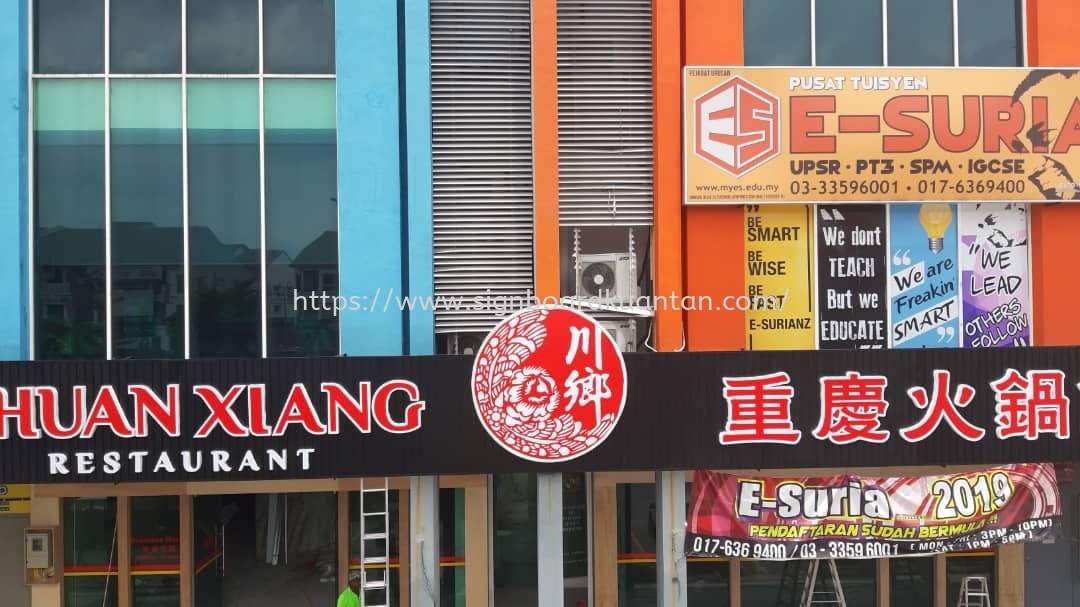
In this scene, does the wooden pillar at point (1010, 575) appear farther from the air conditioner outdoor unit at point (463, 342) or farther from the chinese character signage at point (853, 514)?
the air conditioner outdoor unit at point (463, 342)

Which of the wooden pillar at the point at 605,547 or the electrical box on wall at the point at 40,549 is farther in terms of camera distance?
the wooden pillar at the point at 605,547

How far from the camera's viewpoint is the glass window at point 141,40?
11.3 m

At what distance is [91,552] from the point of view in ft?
40.0

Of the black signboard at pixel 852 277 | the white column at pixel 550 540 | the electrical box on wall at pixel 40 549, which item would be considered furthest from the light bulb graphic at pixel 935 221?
the electrical box on wall at pixel 40 549

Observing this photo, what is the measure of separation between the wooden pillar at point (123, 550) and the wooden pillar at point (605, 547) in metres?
6.94

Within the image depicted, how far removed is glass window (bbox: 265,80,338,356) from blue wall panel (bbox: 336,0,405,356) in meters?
0.25

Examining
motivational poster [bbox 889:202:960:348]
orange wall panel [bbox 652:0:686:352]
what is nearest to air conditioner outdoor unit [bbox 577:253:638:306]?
orange wall panel [bbox 652:0:686:352]

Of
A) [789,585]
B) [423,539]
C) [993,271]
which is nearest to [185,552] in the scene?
[423,539]

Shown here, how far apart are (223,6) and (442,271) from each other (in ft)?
15.7

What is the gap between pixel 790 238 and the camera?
38.9 feet

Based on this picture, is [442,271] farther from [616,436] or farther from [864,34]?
[864,34]

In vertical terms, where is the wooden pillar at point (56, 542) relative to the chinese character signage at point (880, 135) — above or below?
below

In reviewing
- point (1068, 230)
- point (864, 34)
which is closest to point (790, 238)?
point (864, 34)

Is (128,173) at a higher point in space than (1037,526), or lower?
higher
